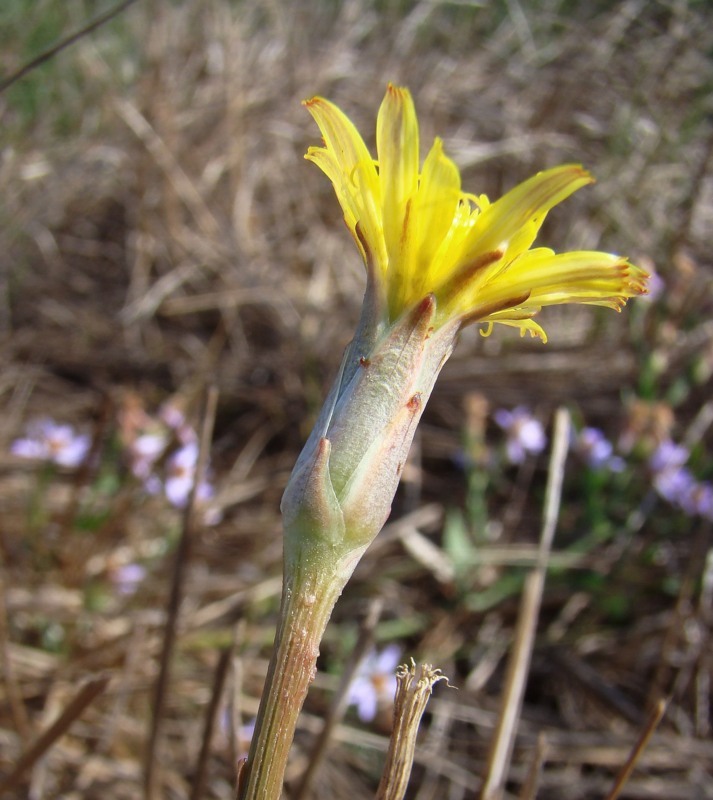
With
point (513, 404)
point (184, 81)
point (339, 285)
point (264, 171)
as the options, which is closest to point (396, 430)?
point (513, 404)

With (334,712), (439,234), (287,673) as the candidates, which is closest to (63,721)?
(334,712)

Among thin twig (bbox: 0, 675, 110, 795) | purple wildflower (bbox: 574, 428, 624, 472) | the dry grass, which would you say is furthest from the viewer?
purple wildflower (bbox: 574, 428, 624, 472)

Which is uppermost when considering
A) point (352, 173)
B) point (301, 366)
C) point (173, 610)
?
point (301, 366)

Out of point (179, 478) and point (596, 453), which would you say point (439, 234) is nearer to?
point (179, 478)

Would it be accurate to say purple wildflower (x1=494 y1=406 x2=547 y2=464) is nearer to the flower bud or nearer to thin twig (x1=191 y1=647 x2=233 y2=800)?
thin twig (x1=191 y1=647 x2=233 y2=800)

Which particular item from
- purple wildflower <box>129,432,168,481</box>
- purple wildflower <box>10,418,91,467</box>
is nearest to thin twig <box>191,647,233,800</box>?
purple wildflower <box>129,432,168,481</box>

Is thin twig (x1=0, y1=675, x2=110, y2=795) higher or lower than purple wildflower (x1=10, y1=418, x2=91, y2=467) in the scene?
lower

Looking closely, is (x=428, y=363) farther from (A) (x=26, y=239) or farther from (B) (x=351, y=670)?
(A) (x=26, y=239)
